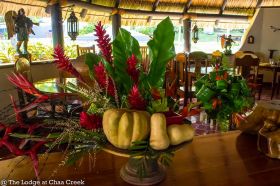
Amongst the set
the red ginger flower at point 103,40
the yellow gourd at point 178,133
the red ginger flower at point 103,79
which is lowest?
the yellow gourd at point 178,133

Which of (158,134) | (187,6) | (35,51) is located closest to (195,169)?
(158,134)

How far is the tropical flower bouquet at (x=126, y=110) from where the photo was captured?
820 millimetres

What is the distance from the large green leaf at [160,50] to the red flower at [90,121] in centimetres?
22

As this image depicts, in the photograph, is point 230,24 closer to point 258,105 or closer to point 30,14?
point 30,14

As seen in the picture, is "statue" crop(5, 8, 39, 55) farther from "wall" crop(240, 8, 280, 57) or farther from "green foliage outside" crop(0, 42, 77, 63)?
"wall" crop(240, 8, 280, 57)

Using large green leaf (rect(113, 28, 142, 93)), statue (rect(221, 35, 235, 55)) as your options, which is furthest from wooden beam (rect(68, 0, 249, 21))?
large green leaf (rect(113, 28, 142, 93))

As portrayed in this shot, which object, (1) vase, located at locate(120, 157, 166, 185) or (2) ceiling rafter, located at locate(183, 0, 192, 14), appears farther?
(2) ceiling rafter, located at locate(183, 0, 192, 14)

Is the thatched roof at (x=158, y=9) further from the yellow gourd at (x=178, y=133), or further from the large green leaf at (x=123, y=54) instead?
the yellow gourd at (x=178, y=133)

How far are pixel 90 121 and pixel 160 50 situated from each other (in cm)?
34

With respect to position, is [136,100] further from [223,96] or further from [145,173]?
[223,96]

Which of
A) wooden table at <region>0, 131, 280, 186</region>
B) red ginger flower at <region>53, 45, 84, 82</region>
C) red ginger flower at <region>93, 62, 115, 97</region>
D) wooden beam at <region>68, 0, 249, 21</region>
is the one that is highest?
wooden beam at <region>68, 0, 249, 21</region>

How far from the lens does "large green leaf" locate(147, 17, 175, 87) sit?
0.95 meters

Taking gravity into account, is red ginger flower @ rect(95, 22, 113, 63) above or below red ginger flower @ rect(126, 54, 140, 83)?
above

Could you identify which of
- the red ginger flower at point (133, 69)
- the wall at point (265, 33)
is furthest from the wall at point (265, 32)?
the red ginger flower at point (133, 69)
